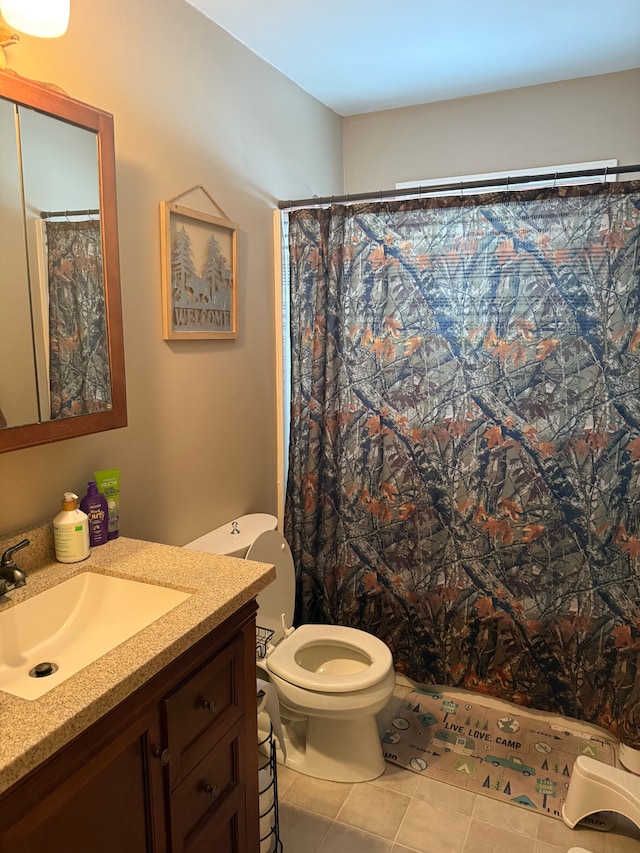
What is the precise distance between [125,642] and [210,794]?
46 centimetres

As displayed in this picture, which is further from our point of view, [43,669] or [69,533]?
[69,533]

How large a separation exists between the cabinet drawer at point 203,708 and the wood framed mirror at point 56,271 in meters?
0.63

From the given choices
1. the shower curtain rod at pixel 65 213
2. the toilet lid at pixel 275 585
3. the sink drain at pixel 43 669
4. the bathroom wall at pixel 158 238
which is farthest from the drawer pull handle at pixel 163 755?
the shower curtain rod at pixel 65 213

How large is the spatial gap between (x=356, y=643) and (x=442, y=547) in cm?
52

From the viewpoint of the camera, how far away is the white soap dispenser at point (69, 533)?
4.93ft

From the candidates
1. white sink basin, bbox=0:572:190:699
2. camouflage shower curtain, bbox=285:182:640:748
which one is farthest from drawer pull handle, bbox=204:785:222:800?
camouflage shower curtain, bbox=285:182:640:748

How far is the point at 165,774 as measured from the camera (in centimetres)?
118

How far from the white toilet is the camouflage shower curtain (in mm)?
365

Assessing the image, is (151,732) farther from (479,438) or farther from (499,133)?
(499,133)

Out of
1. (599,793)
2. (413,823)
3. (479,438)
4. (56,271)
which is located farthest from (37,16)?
(599,793)

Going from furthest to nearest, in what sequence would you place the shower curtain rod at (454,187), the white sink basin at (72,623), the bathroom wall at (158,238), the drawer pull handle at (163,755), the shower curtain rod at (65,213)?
1. the shower curtain rod at (454,187)
2. the bathroom wall at (158,238)
3. the shower curtain rod at (65,213)
4. the white sink basin at (72,623)
5. the drawer pull handle at (163,755)

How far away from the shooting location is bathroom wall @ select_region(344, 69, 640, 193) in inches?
101

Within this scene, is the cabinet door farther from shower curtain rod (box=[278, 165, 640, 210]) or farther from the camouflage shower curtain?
shower curtain rod (box=[278, 165, 640, 210])

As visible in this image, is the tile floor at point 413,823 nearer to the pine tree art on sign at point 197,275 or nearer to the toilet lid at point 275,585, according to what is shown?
the toilet lid at point 275,585
